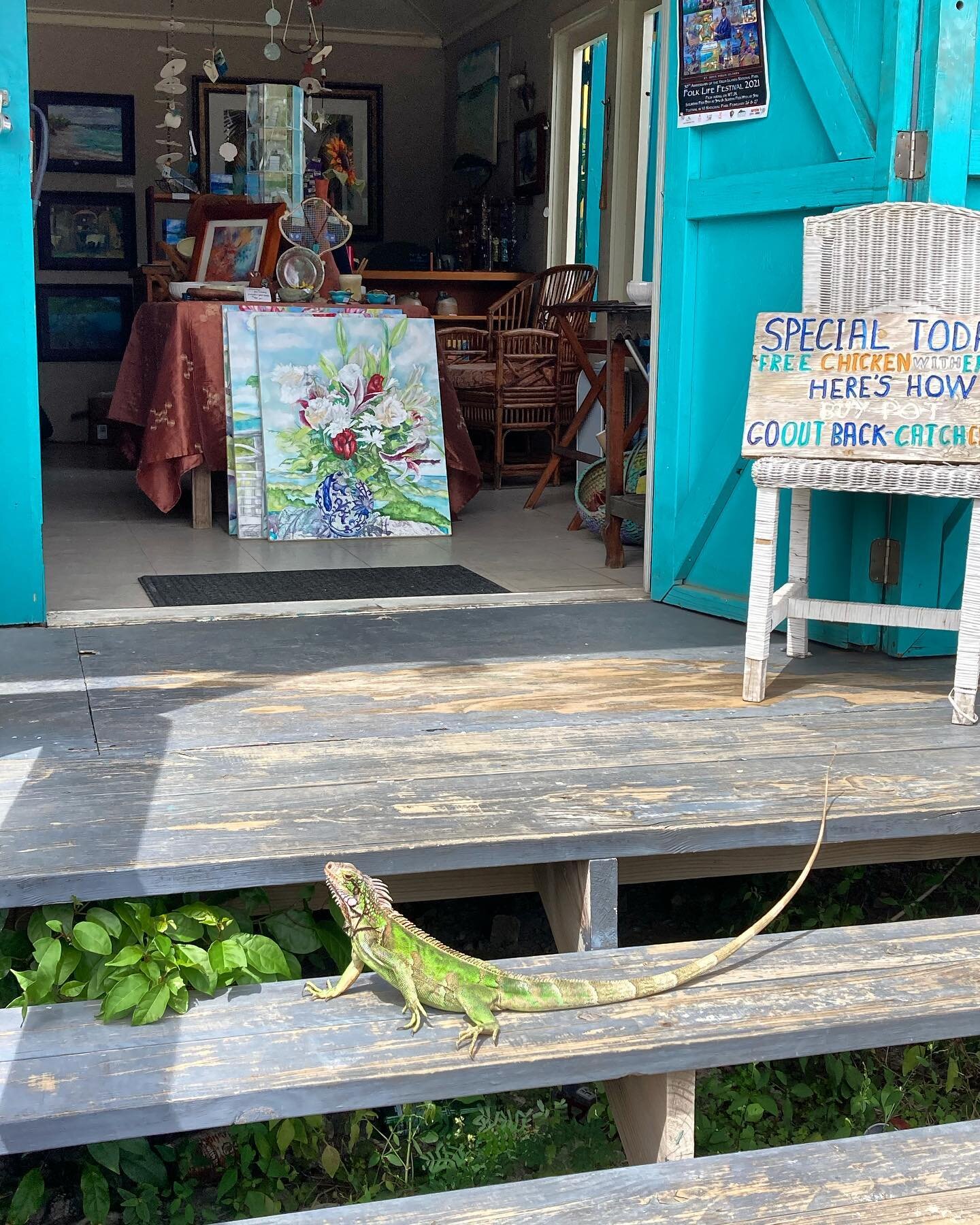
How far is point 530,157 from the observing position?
8.63 metres

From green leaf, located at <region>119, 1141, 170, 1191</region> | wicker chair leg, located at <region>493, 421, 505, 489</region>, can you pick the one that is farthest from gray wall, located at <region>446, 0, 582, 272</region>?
green leaf, located at <region>119, 1141, 170, 1191</region>

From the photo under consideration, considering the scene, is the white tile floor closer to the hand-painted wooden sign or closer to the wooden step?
the hand-painted wooden sign

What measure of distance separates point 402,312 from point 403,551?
1051 millimetres

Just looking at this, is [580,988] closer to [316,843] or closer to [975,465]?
[316,843]

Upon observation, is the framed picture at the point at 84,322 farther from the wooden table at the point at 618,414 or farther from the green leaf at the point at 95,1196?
the green leaf at the point at 95,1196

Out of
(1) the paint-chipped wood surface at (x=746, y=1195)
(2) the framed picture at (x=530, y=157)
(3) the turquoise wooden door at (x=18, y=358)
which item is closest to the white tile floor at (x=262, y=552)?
(3) the turquoise wooden door at (x=18, y=358)

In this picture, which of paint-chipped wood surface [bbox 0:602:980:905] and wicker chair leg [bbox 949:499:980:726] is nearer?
paint-chipped wood surface [bbox 0:602:980:905]

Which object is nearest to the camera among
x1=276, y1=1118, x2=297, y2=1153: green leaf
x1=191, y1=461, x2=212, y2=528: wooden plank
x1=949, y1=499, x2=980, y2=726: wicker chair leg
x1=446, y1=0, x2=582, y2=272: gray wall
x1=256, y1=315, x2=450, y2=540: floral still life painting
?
x1=276, y1=1118, x2=297, y2=1153: green leaf

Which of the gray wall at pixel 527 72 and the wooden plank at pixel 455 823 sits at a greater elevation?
the gray wall at pixel 527 72

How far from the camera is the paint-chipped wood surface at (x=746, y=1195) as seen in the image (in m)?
1.54

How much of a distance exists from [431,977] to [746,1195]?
1.51 ft

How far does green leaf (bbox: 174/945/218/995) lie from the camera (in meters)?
1.83

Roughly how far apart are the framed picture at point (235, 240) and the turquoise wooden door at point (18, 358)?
2.67 meters

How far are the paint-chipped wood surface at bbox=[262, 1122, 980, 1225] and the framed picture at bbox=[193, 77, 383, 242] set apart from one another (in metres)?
9.04
